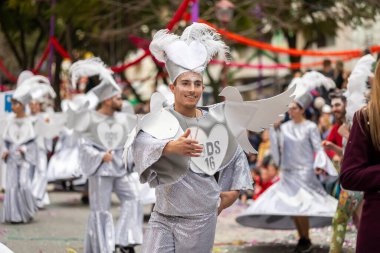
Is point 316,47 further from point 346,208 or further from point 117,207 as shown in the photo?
point 346,208

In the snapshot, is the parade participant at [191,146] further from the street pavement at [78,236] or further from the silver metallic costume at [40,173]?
the silver metallic costume at [40,173]

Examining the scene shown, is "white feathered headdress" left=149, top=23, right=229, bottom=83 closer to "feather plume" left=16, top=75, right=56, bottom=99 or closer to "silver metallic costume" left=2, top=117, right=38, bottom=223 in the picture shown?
"feather plume" left=16, top=75, right=56, bottom=99

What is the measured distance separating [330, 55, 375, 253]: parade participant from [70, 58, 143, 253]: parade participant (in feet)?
7.34

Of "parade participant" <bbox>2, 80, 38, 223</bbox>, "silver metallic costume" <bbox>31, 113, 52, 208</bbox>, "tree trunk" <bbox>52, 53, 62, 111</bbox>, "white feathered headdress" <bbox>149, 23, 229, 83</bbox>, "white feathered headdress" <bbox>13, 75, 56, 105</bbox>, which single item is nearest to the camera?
"white feathered headdress" <bbox>149, 23, 229, 83</bbox>

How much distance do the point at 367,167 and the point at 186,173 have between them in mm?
1329

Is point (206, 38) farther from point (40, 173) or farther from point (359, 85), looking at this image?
point (40, 173)

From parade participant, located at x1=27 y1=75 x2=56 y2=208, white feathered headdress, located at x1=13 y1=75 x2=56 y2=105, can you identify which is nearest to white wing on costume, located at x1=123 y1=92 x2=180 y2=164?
white feathered headdress, located at x1=13 y1=75 x2=56 y2=105

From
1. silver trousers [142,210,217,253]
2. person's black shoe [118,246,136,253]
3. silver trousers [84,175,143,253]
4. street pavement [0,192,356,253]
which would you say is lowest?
street pavement [0,192,356,253]

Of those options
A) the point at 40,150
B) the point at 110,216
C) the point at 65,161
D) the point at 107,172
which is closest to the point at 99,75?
the point at 107,172

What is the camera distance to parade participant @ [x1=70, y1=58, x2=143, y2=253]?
8.98 meters

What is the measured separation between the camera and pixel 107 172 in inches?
355

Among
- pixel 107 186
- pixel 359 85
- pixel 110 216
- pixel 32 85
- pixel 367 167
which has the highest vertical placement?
pixel 359 85

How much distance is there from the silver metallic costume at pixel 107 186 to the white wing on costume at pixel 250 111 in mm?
3603

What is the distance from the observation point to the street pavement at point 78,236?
9.75 meters
